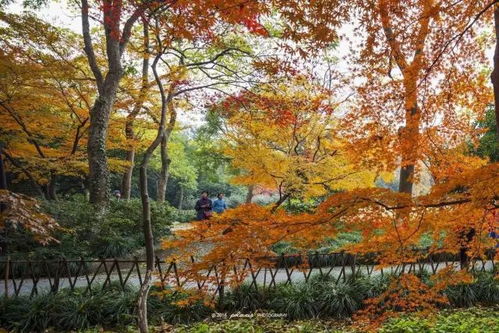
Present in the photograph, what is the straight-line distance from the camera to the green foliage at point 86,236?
27.8 feet

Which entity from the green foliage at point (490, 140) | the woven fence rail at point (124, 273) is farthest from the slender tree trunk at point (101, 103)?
the green foliage at point (490, 140)

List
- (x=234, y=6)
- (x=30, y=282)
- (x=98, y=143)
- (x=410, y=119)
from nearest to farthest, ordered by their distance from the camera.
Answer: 1. (x=234, y=6)
2. (x=410, y=119)
3. (x=30, y=282)
4. (x=98, y=143)

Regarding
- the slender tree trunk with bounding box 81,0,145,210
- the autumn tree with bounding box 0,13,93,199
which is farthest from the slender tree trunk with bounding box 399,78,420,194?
the autumn tree with bounding box 0,13,93,199

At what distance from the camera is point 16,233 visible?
8383 millimetres

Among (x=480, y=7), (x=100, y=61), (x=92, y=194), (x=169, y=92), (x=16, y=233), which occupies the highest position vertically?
(x=100, y=61)

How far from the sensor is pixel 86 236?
9445 millimetres

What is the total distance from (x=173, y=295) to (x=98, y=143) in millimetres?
5506

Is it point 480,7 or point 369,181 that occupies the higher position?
point 480,7

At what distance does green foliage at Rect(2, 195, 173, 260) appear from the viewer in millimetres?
8477

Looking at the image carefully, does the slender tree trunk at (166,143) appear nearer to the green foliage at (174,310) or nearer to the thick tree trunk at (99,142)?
the thick tree trunk at (99,142)

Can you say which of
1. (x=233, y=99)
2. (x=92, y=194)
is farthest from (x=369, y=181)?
(x=92, y=194)

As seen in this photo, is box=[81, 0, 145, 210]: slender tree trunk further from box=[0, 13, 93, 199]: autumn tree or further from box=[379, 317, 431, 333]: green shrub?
box=[379, 317, 431, 333]: green shrub

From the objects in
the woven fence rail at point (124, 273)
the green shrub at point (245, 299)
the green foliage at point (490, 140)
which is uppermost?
the green foliage at point (490, 140)

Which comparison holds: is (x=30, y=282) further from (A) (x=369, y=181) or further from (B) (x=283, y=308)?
(A) (x=369, y=181)
